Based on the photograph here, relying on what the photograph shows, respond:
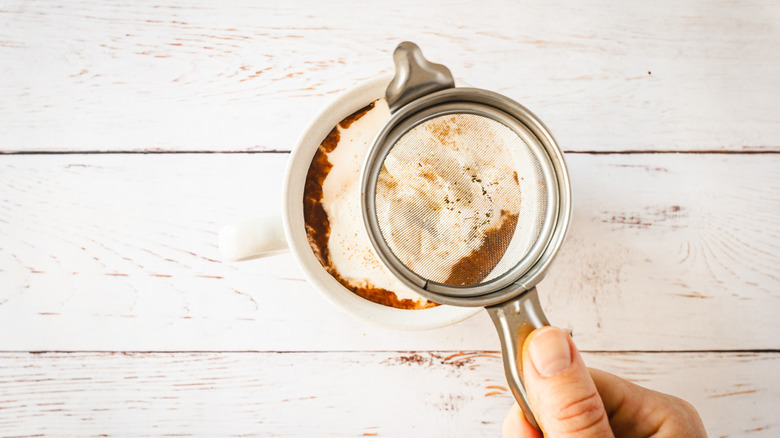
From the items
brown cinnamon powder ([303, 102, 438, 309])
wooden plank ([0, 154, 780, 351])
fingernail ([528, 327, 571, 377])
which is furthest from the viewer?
wooden plank ([0, 154, 780, 351])

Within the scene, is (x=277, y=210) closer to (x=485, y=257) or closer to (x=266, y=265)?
(x=266, y=265)

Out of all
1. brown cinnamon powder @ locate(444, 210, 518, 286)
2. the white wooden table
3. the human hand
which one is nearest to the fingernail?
the human hand

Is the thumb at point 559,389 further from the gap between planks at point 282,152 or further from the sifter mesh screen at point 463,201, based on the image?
the gap between planks at point 282,152

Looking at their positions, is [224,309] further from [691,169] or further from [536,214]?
[691,169]

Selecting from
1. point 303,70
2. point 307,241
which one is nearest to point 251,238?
point 307,241

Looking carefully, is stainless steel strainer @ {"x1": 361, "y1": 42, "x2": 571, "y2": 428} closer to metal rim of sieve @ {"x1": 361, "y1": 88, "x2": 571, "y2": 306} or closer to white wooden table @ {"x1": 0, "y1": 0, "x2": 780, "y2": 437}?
metal rim of sieve @ {"x1": 361, "y1": 88, "x2": 571, "y2": 306}

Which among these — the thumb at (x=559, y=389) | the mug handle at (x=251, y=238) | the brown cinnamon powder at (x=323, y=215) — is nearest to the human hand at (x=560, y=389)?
the thumb at (x=559, y=389)

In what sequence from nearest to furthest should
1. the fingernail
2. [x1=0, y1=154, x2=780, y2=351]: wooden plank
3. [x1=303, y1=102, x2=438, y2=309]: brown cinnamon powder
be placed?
the fingernail
[x1=303, y1=102, x2=438, y2=309]: brown cinnamon powder
[x1=0, y1=154, x2=780, y2=351]: wooden plank
